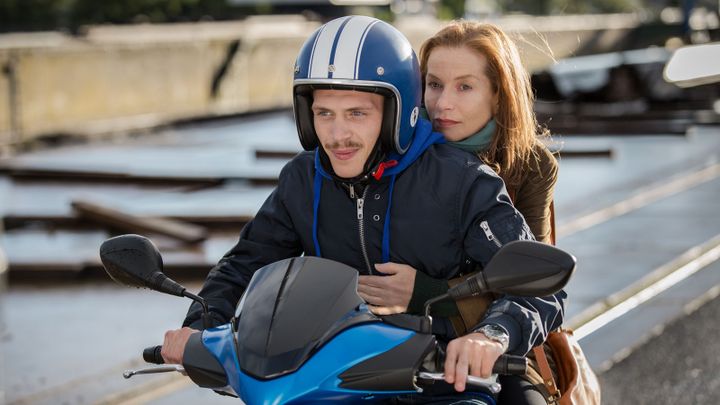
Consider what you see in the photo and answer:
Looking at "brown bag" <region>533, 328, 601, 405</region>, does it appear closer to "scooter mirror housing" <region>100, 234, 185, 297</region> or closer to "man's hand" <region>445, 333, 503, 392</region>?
"man's hand" <region>445, 333, 503, 392</region>

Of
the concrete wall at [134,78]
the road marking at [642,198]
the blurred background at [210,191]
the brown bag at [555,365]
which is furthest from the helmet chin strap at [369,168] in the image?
the concrete wall at [134,78]

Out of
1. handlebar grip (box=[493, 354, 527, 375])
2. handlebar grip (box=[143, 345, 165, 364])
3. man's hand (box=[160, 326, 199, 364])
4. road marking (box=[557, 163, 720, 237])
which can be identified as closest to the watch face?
handlebar grip (box=[493, 354, 527, 375])

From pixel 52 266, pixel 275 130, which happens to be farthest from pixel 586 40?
pixel 52 266

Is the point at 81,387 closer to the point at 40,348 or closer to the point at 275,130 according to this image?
the point at 40,348

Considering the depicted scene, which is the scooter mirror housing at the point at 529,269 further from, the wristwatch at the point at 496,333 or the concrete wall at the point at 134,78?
the concrete wall at the point at 134,78

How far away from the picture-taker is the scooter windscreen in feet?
7.89

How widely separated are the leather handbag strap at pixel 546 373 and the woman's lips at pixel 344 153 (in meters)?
0.78

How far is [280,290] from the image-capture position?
99.7 inches

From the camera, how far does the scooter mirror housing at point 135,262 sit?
9.39 feet

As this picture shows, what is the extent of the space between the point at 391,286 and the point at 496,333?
1.42ft

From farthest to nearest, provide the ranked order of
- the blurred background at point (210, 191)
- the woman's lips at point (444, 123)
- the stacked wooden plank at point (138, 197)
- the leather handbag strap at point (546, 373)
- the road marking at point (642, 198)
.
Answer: the road marking at point (642, 198) → the stacked wooden plank at point (138, 197) → the blurred background at point (210, 191) → the woman's lips at point (444, 123) → the leather handbag strap at point (546, 373)

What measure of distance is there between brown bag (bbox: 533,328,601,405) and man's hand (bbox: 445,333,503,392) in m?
0.68

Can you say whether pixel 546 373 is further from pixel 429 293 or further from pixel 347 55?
pixel 347 55

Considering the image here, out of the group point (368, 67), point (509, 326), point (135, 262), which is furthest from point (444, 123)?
point (135, 262)
